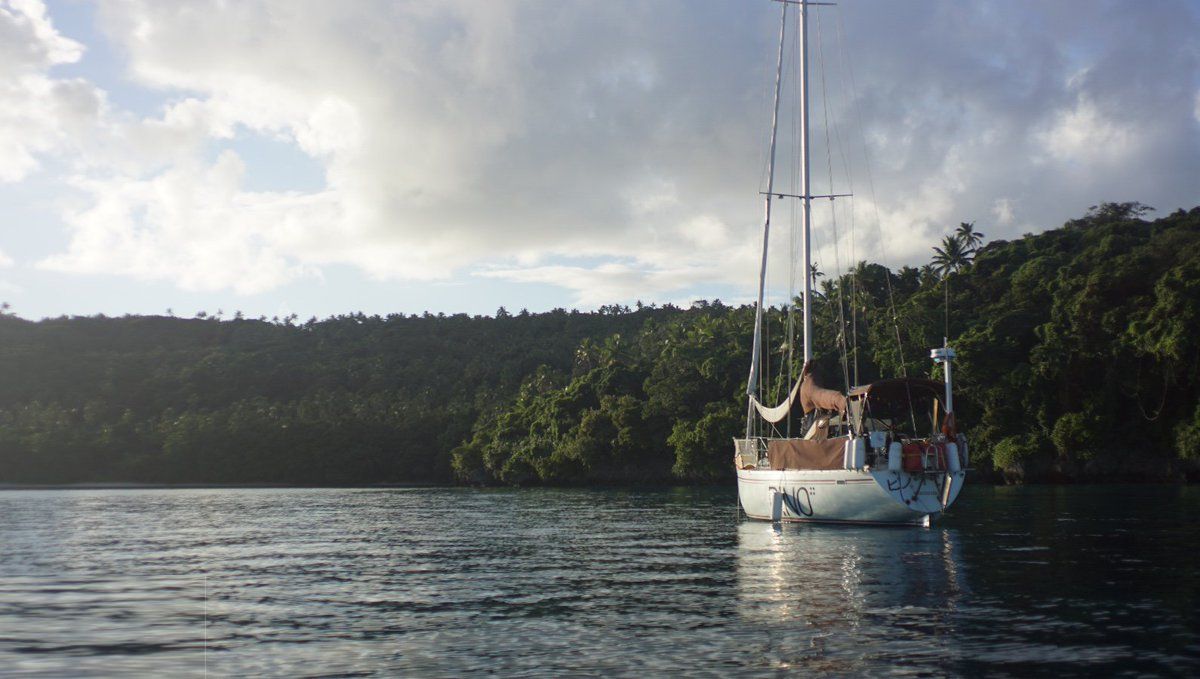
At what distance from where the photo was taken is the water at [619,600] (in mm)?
14555

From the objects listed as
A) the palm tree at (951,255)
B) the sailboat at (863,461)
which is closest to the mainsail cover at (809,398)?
the sailboat at (863,461)

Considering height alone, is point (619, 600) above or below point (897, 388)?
below

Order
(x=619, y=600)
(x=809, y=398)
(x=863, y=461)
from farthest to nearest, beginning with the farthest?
(x=809, y=398)
(x=863, y=461)
(x=619, y=600)

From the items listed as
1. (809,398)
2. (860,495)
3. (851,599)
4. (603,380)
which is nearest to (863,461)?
(860,495)

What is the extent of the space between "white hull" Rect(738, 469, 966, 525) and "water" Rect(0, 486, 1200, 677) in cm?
74

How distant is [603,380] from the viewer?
106 meters

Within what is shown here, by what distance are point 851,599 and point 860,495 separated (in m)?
15.7

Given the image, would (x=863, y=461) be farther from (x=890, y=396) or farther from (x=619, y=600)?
(x=619, y=600)

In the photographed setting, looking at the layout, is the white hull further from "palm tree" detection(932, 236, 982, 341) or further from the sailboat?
"palm tree" detection(932, 236, 982, 341)

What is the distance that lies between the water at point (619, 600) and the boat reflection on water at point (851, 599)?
74 millimetres

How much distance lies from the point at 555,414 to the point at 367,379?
56744mm

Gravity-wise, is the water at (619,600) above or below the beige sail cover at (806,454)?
below

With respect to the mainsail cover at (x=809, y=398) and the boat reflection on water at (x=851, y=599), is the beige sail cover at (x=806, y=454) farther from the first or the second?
the boat reflection on water at (x=851, y=599)

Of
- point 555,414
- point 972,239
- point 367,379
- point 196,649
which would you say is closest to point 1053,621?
point 196,649
